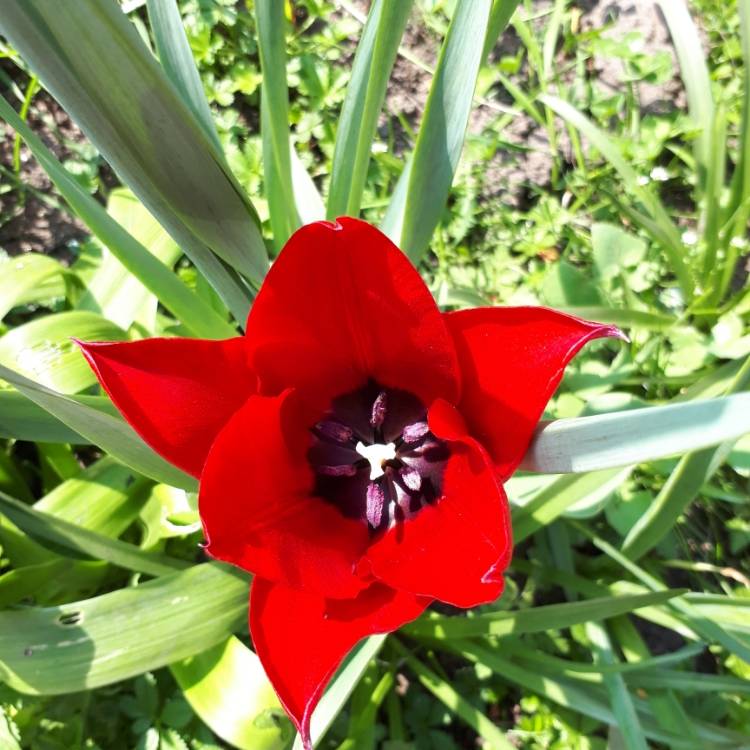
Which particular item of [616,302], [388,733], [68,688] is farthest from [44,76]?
[388,733]

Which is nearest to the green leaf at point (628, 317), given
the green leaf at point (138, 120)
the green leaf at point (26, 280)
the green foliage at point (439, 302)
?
the green foliage at point (439, 302)

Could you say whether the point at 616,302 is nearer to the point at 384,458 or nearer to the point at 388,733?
the point at 384,458

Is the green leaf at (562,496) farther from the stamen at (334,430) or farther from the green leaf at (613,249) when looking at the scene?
the green leaf at (613,249)

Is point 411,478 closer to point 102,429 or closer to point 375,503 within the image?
point 375,503

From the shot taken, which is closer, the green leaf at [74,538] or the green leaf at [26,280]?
the green leaf at [74,538]

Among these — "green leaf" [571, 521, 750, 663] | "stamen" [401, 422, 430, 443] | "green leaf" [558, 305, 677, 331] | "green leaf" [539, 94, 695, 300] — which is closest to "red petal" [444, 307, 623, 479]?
"stamen" [401, 422, 430, 443]
